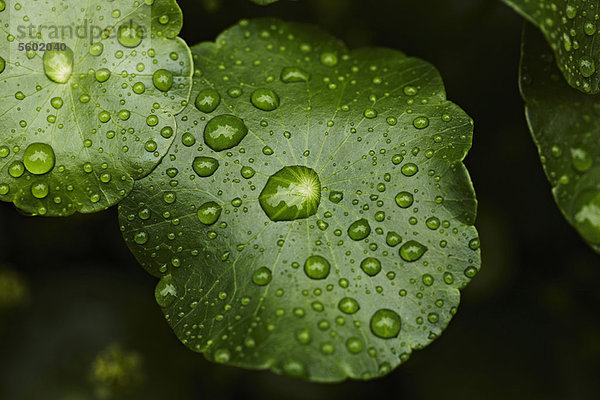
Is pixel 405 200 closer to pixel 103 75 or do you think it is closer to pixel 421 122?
pixel 421 122

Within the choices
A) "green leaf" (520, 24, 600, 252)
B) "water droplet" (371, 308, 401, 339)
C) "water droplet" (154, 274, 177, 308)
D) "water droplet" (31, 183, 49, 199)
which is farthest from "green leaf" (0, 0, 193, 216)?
"green leaf" (520, 24, 600, 252)

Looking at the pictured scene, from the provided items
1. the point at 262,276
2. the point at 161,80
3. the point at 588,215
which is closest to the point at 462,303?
the point at 588,215

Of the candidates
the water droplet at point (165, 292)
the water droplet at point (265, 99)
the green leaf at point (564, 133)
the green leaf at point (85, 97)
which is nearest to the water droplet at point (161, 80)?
the green leaf at point (85, 97)

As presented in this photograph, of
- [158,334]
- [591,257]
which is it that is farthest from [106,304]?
[591,257]

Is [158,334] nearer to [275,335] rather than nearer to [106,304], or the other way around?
[106,304]

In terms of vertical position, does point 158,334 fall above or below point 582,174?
below

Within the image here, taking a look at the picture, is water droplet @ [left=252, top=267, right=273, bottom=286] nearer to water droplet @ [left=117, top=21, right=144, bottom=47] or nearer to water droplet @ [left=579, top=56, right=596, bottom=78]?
water droplet @ [left=117, top=21, right=144, bottom=47]
